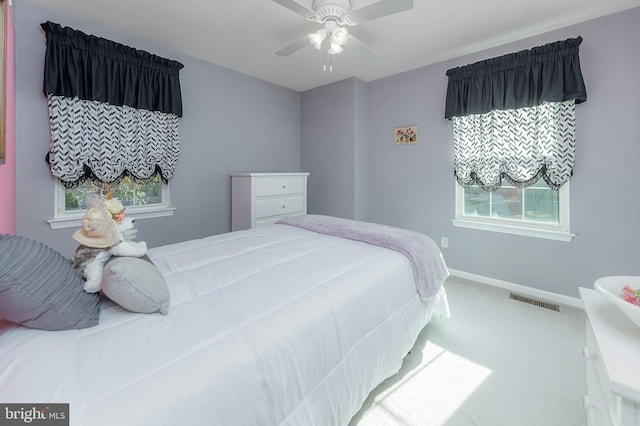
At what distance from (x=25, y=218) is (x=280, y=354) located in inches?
103

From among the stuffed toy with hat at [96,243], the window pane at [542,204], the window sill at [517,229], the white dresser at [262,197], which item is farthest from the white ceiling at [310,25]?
the stuffed toy with hat at [96,243]

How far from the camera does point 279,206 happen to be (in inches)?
142

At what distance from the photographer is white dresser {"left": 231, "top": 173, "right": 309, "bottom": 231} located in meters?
3.34

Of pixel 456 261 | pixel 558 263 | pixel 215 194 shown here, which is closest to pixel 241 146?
pixel 215 194

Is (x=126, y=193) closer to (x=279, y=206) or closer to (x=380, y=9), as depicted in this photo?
(x=279, y=206)

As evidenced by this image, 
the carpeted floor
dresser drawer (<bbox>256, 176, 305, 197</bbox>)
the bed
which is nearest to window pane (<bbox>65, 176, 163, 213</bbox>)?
dresser drawer (<bbox>256, 176, 305, 197</bbox>)

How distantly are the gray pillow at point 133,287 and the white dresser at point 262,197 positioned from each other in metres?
2.31

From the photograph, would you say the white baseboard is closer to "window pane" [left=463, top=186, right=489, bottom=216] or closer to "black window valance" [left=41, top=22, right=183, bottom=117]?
"window pane" [left=463, top=186, right=489, bottom=216]

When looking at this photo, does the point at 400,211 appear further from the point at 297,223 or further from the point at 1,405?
the point at 1,405

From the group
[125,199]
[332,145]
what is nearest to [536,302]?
[332,145]

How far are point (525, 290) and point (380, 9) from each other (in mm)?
2846

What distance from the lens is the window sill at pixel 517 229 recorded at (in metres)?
2.66

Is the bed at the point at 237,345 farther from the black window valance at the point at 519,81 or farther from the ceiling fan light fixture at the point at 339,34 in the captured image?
the black window valance at the point at 519,81

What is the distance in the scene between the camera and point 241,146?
3697 mm
